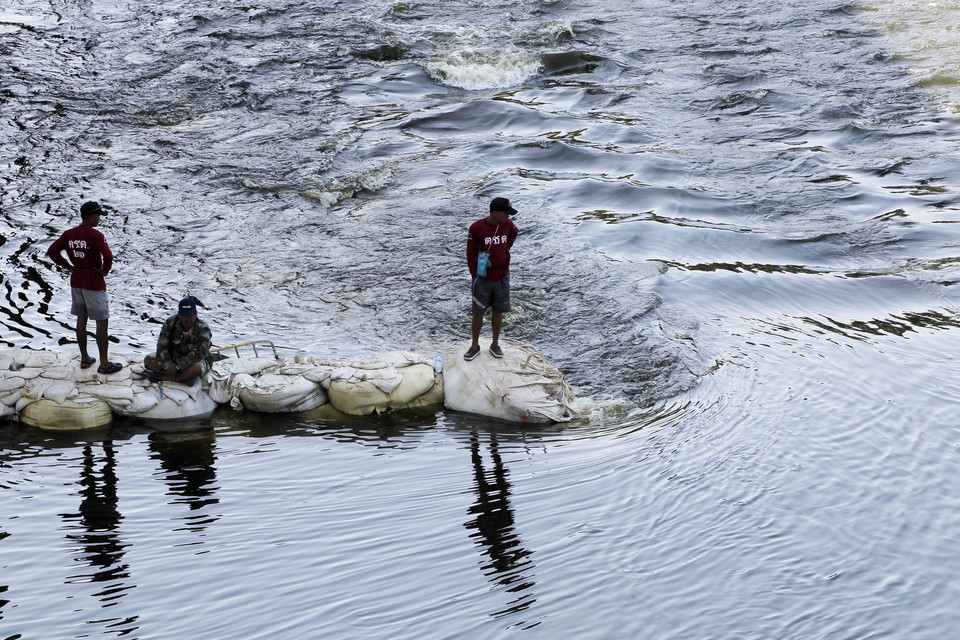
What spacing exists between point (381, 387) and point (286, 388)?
2.84 ft

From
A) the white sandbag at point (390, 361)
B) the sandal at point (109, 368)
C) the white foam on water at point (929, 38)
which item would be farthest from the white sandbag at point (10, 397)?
the white foam on water at point (929, 38)

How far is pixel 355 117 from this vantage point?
18531 mm

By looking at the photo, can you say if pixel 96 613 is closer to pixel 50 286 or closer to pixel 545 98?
pixel 50 286

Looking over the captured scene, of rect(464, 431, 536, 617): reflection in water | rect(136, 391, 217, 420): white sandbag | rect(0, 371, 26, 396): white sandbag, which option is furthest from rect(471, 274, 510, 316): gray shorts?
rect(0, 371, 26, 396): white sandbag

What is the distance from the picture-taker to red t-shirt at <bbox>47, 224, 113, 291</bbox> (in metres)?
8.13

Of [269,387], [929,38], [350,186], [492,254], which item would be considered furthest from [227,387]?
[929,38]

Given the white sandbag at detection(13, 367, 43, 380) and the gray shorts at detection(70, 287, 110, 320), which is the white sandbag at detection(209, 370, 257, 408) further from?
the white sandbag at detection(13, 367, 43, 380)

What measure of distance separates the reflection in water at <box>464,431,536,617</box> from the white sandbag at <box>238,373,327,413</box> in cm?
165

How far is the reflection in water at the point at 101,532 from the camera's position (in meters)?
6.50

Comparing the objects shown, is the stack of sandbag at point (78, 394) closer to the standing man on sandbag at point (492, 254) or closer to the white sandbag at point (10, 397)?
the white sandbag at point (10, 397)

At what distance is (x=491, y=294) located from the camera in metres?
8.62

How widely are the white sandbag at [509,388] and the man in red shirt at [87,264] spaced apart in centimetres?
313

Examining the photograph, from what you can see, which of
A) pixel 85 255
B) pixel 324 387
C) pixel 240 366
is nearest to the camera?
pixel 85 255

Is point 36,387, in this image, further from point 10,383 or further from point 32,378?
point 10,383
